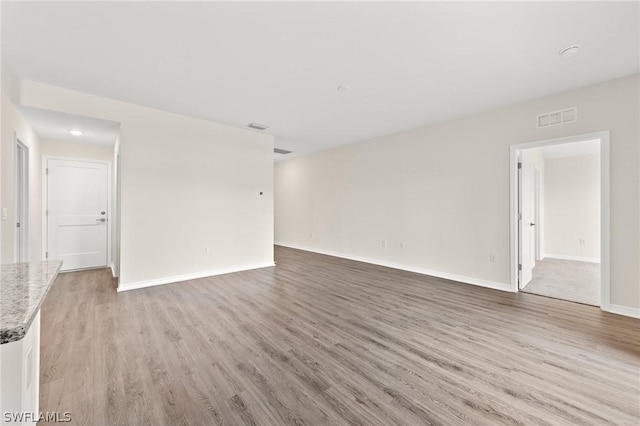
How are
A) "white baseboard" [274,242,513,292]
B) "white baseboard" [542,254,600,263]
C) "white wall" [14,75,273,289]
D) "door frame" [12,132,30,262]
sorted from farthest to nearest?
1. "white baseboard" [542,254,600,263]
2. "white baseboard" [274,242,513,292]
3. "white wall" [14,75,273,289]
4. "door frame" [12,132,30,262]

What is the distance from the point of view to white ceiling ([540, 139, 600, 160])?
17.3 feet

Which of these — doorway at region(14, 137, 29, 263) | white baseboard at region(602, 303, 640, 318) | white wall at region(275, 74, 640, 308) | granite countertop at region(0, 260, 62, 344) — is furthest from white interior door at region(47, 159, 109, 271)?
white baseboard at region(602, 303, 640, 318)

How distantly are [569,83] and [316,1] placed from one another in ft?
10.9

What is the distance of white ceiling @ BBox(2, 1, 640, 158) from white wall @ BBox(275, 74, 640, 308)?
0.39 meters

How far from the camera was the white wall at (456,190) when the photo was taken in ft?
9.87

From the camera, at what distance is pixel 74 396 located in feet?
5.57

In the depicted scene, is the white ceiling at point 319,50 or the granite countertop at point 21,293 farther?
the white ceiling at point 319,50

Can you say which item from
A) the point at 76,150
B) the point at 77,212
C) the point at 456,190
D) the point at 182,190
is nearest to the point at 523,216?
the point at 456,190

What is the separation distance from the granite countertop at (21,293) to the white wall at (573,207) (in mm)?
8875

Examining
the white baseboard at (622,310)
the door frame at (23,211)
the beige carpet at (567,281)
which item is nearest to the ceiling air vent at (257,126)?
the door frame at (23,211)

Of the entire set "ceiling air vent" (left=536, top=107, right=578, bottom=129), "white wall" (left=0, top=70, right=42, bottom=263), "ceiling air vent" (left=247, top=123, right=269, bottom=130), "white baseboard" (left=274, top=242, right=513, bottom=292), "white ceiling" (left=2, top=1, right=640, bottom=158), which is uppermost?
"ceiling air vent" (left=247, top=123, right=269, bottom=130)

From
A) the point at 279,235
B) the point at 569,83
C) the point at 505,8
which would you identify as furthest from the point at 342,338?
the point at 279,235

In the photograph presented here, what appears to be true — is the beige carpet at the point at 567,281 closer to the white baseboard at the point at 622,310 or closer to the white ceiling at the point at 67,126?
the white baseboard at the point at 622,310

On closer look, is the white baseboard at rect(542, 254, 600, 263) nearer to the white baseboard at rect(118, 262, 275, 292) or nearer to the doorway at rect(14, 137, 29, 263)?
the white baseboard at rect(118, 262, 275, 292)
